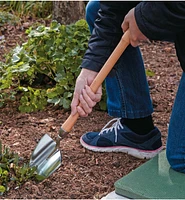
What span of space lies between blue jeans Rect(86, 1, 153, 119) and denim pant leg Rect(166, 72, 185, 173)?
35 centimetres

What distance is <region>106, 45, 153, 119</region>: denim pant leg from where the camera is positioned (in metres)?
2.78

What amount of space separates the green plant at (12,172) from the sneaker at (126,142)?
0.46 meters

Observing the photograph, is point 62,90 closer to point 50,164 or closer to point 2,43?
point 50,164

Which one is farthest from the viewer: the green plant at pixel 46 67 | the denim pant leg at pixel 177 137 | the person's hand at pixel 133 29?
the green plant at pixel 46 67

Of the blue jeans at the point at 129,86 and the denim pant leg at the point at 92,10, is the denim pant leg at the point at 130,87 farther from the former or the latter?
the denim pant leg at the point at 92,10

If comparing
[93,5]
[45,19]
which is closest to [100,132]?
[93,5]

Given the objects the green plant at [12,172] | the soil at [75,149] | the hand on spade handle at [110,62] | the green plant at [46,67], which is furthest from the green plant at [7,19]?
the hand on spade handle at [110,62]

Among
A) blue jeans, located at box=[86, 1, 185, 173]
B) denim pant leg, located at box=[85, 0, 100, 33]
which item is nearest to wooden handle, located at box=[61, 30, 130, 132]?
blue jeans, located at box=[86, 1, 185, 173]

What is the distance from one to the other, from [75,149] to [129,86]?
1.53 ft

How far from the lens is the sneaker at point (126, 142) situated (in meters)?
2.85

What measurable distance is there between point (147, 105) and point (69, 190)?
2.17ft

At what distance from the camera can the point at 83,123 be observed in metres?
3.25

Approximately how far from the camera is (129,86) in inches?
111

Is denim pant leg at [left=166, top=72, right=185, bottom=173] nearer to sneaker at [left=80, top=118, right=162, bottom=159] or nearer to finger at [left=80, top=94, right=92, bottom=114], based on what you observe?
sneaker at [left=80, top=118, right=162, bottom=159]
